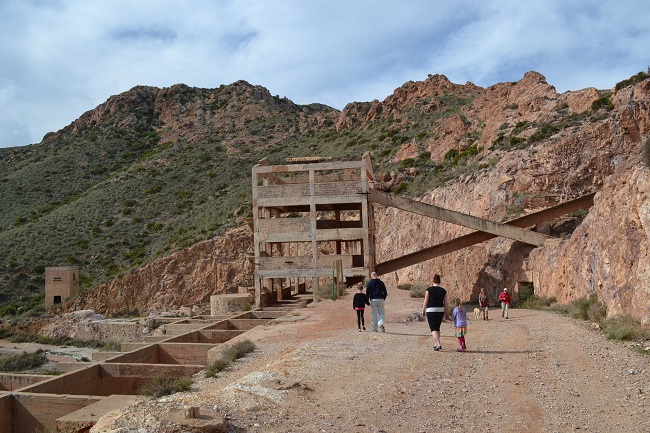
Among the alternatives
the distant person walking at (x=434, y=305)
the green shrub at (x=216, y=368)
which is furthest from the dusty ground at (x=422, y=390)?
the distant person walking at (x=434, y=305)

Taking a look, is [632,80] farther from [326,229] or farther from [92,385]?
[92,385]

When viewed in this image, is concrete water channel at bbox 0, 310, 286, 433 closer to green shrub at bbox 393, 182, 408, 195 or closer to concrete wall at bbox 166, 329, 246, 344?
concrete wall at bbox 166, 329, 246, 344

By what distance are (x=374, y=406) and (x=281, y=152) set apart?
6640cm

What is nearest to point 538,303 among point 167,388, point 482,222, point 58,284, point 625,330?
point 482,222

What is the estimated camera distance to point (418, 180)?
153ft

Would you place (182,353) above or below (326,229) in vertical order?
below

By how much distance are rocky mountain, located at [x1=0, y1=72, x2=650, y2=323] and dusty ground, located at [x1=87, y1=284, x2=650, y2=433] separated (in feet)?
11.2

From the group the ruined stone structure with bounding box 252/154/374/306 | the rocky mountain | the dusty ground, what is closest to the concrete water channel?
the dusty ground

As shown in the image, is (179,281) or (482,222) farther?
(179,281)

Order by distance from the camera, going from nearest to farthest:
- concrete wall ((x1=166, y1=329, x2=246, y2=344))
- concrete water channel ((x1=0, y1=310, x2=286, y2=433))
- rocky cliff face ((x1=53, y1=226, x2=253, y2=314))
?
1. concrete water channel ((x1=0, y1=310, x2=286, y2=433))
2. concrete wall ((x1=166, y1=329, x2=246, y2=344))
3. rocky cliff face ((x1=53, y1=226, x2=253, y2=314))

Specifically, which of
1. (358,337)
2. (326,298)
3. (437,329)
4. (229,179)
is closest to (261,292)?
(326,298)

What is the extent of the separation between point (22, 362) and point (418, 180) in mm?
31421

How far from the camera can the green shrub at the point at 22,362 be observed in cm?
3247

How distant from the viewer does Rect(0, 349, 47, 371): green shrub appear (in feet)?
107
